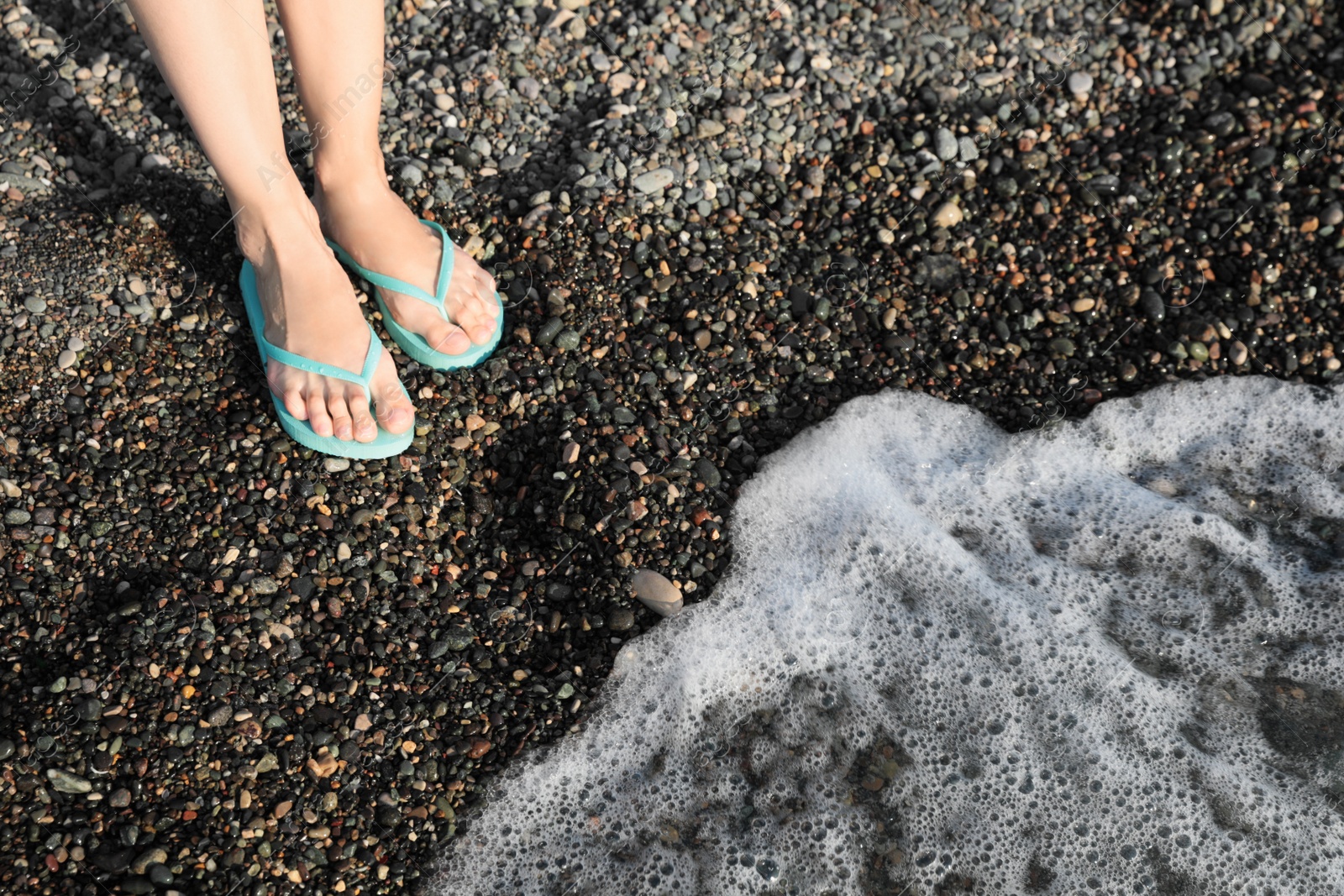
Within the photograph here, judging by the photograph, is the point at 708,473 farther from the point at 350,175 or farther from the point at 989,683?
the point at 350,175

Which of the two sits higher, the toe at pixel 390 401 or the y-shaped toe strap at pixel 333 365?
the y-shaped toe strap at pixel 333 365

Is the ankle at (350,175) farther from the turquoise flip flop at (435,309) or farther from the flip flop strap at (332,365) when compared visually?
the flip flop strap at (332,365)

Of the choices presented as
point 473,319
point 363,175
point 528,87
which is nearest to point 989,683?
point 473,319

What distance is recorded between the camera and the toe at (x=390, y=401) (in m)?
3.07

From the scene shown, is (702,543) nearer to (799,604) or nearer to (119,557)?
(799,604)

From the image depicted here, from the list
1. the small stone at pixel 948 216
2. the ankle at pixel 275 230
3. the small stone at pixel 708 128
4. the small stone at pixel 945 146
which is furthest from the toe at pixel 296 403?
the small stone at pixel 945 146

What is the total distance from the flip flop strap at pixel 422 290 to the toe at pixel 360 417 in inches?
15.8

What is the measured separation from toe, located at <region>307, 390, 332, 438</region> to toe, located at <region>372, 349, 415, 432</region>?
15cm

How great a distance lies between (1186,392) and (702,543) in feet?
6.22

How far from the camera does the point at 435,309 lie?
325 centimetres

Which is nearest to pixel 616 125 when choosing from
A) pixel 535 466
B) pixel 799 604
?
pixel 535 466

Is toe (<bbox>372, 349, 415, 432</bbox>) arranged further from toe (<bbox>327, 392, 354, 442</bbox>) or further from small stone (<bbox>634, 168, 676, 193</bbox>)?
small stone (<bbox>634, 168, 676, 193</bbox>)

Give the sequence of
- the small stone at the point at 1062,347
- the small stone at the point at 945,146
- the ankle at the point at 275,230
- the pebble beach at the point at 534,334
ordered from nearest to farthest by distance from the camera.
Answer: the pebble beach at the point at 534,334 → the ankle at the point at 275,230 → the small stone at the point at 1062,347 → the small stone at the point at 945,146

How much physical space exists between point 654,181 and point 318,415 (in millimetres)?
1518
